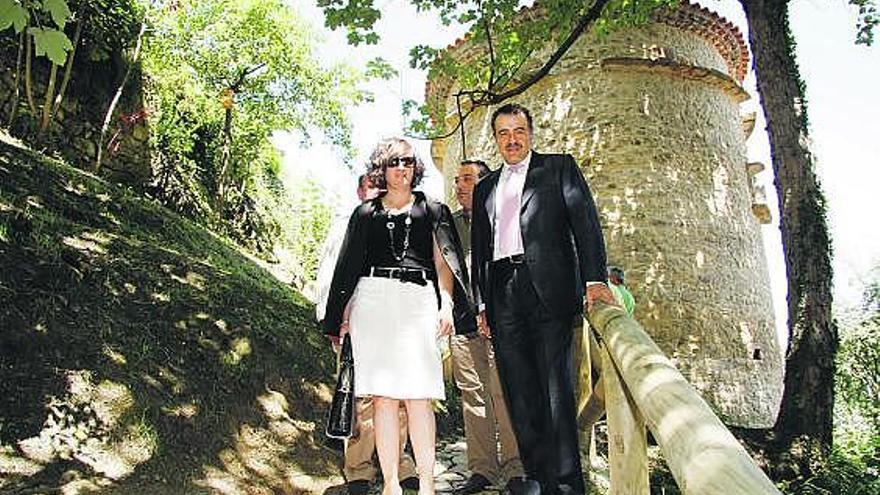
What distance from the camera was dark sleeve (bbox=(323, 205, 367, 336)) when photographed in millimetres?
3188

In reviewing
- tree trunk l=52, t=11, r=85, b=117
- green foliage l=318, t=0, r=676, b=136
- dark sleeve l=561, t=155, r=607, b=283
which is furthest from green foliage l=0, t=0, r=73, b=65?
tree trunk l=52, t=11, r=85, b=117

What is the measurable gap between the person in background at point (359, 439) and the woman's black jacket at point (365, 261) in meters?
0.31

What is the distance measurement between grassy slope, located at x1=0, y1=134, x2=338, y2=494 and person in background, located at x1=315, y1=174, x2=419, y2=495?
2.10 feet

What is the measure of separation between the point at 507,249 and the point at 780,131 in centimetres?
403

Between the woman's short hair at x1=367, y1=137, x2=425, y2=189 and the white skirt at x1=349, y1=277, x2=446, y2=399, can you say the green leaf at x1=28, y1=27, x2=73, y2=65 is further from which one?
the white skirt at x1=349, y1=277, x2=446, y2=399

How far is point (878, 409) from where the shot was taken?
435 inches

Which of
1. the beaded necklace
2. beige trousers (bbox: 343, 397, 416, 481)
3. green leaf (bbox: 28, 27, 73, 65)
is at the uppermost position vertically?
green leaf (bbox: 28, 27, 73, 65)

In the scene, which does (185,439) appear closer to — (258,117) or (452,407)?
(452,407)

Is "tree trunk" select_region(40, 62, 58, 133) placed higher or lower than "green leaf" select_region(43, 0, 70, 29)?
higher

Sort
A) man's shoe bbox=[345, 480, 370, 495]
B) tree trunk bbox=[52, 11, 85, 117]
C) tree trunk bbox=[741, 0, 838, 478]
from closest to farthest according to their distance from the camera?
man's shoe bbox=[345, 480, 370, 495] < tree trunk bbox=[741, 0, 838, 478] < tree trunk bbox=[52, 11, 85, 117]

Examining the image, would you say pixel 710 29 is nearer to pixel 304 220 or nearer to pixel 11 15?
pixel 304 220

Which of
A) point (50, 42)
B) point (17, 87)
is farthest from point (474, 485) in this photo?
point (17, 87)

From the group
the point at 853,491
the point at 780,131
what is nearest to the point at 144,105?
the point at 780,131

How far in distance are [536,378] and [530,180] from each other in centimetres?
92
